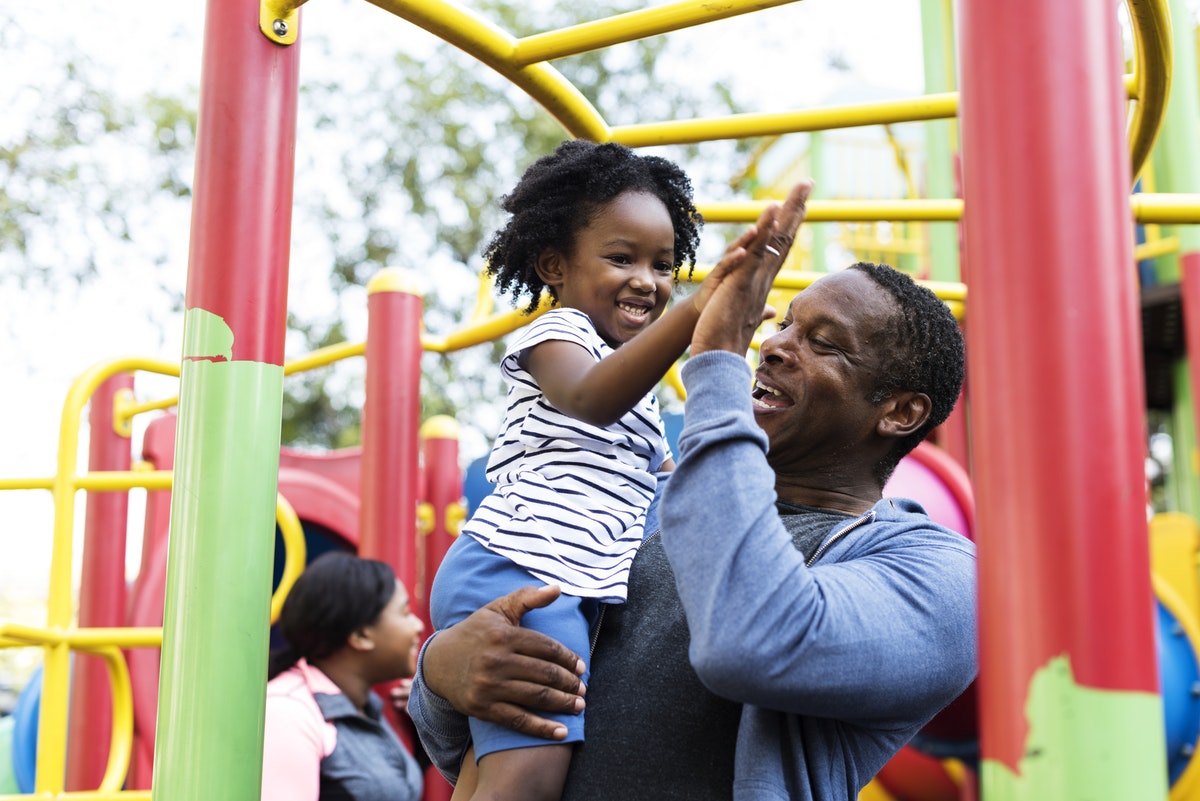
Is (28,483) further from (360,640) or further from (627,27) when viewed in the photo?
(627,27)

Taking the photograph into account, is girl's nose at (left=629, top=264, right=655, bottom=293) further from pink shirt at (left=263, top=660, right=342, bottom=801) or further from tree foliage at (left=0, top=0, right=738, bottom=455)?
tree foliage at (left=0, top=0, right=738, bottom=455)

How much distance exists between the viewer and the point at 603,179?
1605 millimetres

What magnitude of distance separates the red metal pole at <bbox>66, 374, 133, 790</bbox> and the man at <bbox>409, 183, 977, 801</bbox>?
2.80 m

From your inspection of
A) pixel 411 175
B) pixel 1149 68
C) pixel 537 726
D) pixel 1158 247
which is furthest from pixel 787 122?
pixel 411 175

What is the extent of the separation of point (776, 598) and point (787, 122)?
2.85 feet

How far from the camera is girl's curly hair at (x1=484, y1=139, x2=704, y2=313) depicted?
1608 mm

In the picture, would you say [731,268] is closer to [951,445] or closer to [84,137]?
[951,445]

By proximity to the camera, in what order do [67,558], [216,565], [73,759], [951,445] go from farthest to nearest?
[951,445] < [73,759] < [67,558] < [216,565]

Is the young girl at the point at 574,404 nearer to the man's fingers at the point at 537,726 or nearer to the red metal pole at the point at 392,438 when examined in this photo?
the man's fingers at the point at 537,726

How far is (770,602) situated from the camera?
1049 millimetres

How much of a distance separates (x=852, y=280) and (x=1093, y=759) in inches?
32.4

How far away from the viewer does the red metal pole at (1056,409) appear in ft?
2.47

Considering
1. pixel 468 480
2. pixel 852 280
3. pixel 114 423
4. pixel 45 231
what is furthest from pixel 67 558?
pixel 45 231


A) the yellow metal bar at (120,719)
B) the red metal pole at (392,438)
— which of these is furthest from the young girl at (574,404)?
the yellow metal bar at (120,719)
